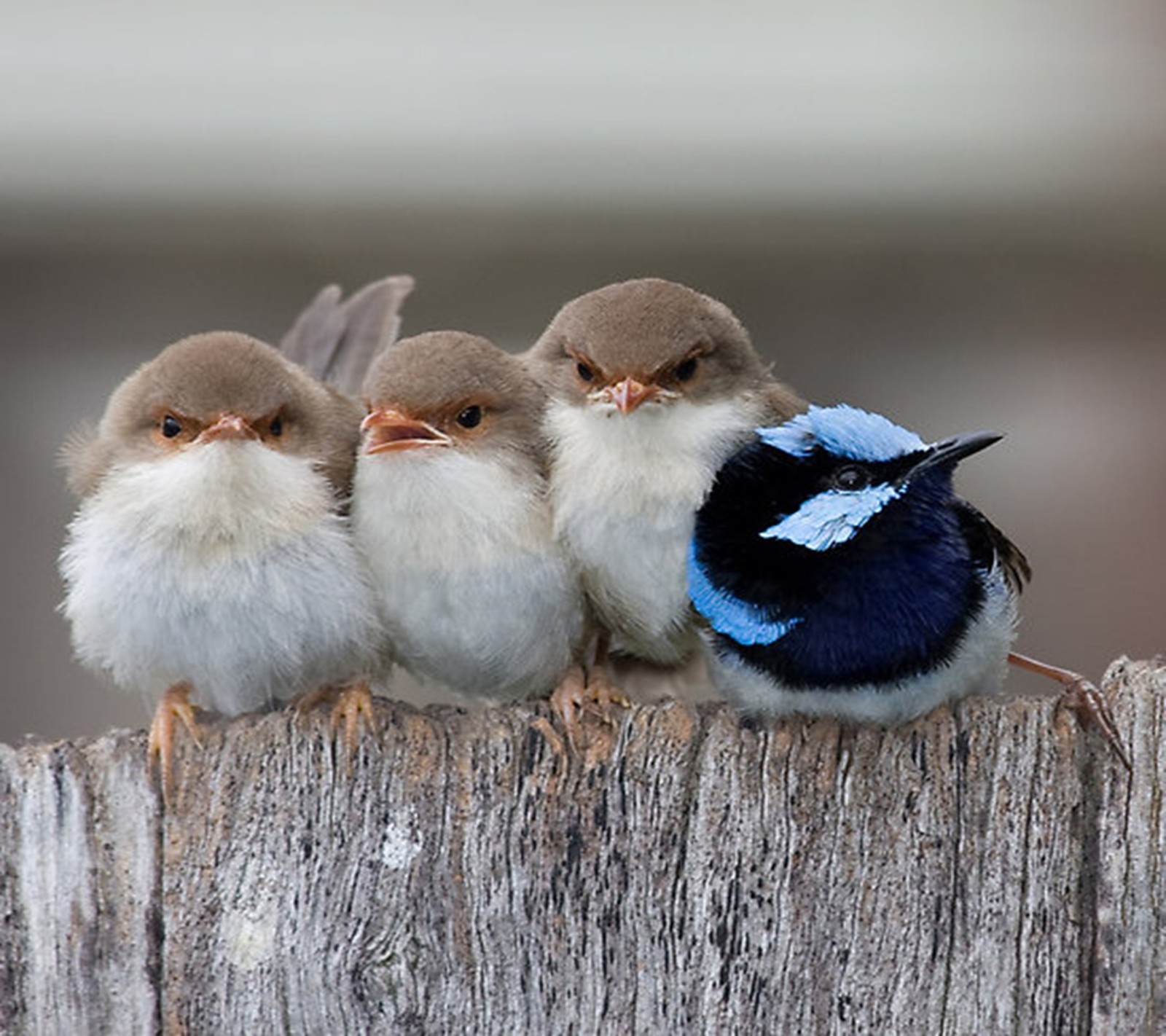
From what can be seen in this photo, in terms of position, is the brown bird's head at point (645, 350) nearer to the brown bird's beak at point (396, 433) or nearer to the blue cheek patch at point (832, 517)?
the brown bird's beak at point (396, 433)

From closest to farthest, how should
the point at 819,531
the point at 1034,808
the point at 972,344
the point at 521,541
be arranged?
the point at 1034,808 < the point at 819,531 < the point at 521,541 < the point at 972,344

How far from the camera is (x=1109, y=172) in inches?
214

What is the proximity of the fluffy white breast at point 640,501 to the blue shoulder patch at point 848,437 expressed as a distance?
1.09 feet

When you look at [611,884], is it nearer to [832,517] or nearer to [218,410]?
[832,517]

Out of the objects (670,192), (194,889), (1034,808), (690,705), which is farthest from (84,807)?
(670,192)

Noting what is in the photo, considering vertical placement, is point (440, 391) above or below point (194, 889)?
above

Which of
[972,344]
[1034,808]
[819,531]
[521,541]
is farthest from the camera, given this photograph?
[972,344]

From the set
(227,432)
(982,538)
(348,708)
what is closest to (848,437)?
(982,538)

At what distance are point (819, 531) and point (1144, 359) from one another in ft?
7.16

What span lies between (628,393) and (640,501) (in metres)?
0.25

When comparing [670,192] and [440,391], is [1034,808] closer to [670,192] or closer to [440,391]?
[440,391]

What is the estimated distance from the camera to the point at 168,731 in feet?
10.9

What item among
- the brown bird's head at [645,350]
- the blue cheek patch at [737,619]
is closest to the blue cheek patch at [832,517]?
the blue cheek patch at [737,619]

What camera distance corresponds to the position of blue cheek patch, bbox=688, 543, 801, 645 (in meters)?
3.55
